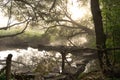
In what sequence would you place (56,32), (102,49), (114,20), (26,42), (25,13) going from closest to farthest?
(102,49), (114,20), (25,13), (56,32), (26,42)

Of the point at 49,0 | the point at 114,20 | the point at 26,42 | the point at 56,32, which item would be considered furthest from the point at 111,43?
the point at 26,42

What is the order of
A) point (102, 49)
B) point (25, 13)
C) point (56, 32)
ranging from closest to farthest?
point (102, 49)
point (25, 13)
point (56, 32)

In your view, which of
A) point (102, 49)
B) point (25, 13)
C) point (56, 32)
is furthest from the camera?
point (56, 32)

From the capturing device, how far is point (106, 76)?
11.2 metres

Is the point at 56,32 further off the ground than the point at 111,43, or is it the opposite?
the point at 56,32

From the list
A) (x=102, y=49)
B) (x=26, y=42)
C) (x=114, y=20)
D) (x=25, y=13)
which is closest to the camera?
(x=102, y=49)

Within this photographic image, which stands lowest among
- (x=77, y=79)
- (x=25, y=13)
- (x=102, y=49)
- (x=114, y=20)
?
(x=77, y=79)

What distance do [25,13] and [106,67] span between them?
1049 cm

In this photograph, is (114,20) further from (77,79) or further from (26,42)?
(26,42)

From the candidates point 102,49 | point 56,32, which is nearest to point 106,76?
point 102,49

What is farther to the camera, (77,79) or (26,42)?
(26,42)

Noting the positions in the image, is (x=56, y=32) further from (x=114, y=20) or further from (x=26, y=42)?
(x=114, y=20)

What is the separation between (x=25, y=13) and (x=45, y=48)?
1087 cm

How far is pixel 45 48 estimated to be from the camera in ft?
100
